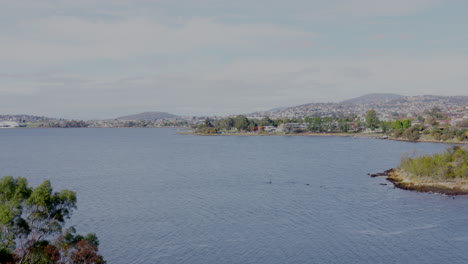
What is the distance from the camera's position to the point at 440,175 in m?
30.7

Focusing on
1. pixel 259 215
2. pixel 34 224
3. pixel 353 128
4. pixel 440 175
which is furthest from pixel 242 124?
pixel 34 224

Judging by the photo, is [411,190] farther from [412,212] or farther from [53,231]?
[53,231]

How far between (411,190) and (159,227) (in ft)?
58.5

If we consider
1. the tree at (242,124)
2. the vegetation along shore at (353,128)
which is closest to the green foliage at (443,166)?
the vegetation along shore at (353,128)

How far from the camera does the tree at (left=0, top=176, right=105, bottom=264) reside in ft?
36.0

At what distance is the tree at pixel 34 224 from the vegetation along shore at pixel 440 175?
A: 24403 mm

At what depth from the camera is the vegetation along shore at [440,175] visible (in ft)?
96.2

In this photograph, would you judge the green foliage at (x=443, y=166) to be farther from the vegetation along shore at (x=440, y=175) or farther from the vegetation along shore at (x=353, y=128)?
the vegetation along shore at (x=353, y=128)

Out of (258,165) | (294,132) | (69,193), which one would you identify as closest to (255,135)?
(294,132)

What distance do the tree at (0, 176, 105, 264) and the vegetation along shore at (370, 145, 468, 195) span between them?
24403 millimetres

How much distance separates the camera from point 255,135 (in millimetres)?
102750

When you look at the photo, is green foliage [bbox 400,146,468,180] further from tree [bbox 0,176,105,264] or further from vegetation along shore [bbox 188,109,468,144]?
vegetation along shore [bbox 188,109,468,144]

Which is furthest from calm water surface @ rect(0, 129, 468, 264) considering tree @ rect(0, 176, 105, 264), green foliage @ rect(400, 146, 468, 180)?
tree @ rect(0, 176, 105, 264)

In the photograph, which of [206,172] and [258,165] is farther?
[258,165]
